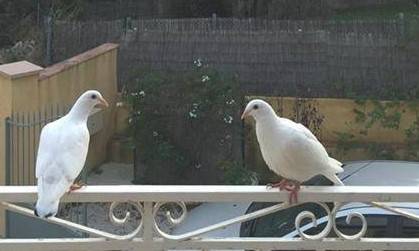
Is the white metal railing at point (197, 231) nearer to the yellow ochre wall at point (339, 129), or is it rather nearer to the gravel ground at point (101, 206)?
the gravel ground at point (101, 206)

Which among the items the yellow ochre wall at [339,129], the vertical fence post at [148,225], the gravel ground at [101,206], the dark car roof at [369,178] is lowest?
the gravel ground at [101,206]

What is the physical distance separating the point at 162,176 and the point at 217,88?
4.21ft

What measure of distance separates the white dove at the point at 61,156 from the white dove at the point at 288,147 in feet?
2.27

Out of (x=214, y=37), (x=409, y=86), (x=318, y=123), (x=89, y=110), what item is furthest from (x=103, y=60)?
(x=89, y=110)

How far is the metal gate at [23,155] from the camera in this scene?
7.70 meters

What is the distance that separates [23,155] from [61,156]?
568 cm

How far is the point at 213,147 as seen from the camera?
400 inches

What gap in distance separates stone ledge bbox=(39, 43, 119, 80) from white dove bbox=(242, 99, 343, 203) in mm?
6360

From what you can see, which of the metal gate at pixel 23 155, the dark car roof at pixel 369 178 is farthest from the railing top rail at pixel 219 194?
the metal gate at pixel 23 155

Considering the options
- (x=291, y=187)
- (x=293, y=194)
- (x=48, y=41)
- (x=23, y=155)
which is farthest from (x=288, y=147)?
(x=48, y=41)

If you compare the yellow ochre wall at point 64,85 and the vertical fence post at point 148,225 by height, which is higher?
the vertical fence post at point 148,225

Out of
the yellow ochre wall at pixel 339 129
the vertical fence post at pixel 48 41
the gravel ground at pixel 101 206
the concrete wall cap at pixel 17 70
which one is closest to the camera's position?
the concrete wall cap at pixel 17 70

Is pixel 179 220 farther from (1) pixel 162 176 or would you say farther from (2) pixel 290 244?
(1) pixel 162 176

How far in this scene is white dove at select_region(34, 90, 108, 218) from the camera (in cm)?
263
